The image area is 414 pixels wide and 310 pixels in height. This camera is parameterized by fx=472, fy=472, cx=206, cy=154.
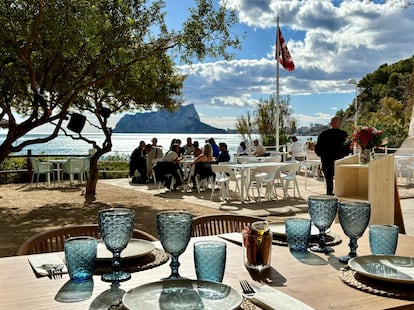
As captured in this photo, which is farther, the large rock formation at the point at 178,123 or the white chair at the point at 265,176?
the large rock formation at the point at 178,123

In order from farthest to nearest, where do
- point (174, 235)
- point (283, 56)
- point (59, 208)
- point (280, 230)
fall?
point (283, 56) < point (59, 208) < point (280, 230) < point (174, 235)

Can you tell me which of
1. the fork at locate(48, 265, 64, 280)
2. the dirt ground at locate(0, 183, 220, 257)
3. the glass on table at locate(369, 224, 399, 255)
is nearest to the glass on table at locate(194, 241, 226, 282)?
the fork at locate(48, 265, 64, 280)

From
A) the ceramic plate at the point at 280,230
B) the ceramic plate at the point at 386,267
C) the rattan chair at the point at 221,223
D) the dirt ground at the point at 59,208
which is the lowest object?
the dirt ground at the point at 59,208

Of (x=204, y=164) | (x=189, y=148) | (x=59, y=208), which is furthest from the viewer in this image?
(x=189, y=148)

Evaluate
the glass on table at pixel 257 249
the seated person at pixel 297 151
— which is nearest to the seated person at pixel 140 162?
the seated person at pixel 297 151

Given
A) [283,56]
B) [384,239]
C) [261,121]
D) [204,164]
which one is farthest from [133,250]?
[261,121]

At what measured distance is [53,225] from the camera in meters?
7.21

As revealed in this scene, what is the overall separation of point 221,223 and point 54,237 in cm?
93

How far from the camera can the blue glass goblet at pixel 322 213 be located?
6.20 ft

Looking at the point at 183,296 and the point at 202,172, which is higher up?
the point at 183,296

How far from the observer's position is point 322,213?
1.90 metres

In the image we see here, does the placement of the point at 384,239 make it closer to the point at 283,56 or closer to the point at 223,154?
the point at 223,154

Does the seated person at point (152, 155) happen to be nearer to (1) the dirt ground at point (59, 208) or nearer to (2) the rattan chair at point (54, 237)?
(1) the dirt ground at point (59, 208)

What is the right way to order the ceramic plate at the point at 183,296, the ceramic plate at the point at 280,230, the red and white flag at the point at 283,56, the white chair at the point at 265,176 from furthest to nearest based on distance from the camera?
1. the red and white flag at the point at 283,56
2. the white chair at the point at 265,176
3. the ceramic plate at the point at 280,230
4. the ceramic plate at the point at 183,296
